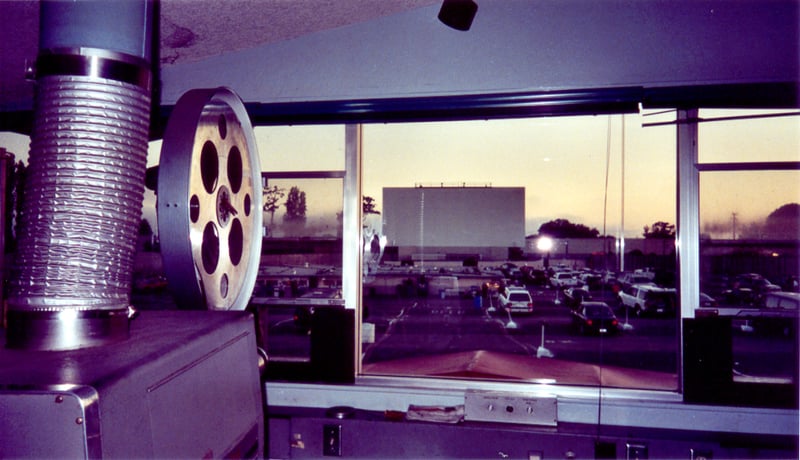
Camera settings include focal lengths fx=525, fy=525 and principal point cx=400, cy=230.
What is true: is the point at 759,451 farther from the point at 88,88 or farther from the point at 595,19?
the point at 88,88

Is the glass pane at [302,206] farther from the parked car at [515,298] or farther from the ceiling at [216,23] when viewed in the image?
the parked car at [515,298]

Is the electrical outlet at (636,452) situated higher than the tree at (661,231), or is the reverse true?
the tree at (661,231)

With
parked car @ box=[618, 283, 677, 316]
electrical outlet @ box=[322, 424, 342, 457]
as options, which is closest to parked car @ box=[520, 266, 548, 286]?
parked car @ box=[618, 283, 677, 316]

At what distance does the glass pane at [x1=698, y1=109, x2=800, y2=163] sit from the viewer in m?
2.48

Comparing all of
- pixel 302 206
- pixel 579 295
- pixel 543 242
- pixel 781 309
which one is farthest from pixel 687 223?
pixel 579 295

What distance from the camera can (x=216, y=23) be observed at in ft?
7.98

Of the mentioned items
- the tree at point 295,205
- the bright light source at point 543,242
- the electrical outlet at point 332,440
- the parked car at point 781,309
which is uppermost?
the tree at point 295,205

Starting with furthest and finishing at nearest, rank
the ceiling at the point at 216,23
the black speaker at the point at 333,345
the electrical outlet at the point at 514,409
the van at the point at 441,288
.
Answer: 1. the van at the point at 441,288
2. the black speaker at the point at 333,345
3. the electrical outlet at the point at 514,409
4. the ceiling at the point at 216,23

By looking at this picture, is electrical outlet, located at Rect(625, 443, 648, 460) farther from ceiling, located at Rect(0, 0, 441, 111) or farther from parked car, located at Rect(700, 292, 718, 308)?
ceiling, located at Rect(0, 0, 441, 111)

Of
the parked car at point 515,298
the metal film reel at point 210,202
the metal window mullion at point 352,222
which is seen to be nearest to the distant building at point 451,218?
the metal window mullion at point 352,222

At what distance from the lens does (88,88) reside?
0.85 meters

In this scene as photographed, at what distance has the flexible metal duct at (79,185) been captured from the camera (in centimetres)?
81

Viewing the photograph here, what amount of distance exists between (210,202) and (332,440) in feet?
6.03

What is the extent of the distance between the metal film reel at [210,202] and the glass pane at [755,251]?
2237 millimetres
